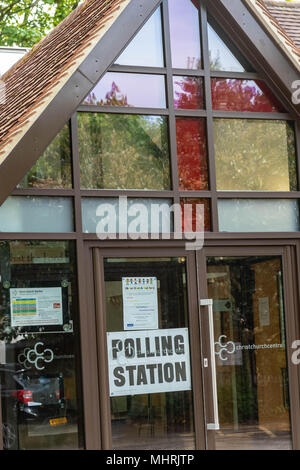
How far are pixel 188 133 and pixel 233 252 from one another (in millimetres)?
1371

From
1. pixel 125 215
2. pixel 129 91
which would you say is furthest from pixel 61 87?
pixel 125 215

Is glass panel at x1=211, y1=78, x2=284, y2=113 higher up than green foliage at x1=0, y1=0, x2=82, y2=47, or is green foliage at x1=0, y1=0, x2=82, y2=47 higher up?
green foliage at x1=0, y1=0, x2=82, y2=47

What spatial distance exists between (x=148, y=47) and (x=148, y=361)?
10.9ft

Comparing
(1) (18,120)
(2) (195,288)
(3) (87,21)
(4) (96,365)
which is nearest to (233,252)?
(2) (195,288)

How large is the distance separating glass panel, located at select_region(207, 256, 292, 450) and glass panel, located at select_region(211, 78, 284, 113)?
167cm

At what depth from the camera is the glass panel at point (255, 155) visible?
848 centimetres

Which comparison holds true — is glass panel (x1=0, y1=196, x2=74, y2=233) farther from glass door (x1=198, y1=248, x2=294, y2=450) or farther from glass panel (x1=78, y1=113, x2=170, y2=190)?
glass door (x1=198, y1=248, x2=294, y2=450)

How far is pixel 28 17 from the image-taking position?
2320 centimetres

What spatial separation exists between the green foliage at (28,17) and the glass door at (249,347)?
44.8ft

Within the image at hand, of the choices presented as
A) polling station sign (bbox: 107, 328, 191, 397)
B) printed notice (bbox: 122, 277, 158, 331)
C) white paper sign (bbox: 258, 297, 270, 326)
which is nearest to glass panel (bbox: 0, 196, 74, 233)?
printed notice (bbox: 122, 277, 158, 331)

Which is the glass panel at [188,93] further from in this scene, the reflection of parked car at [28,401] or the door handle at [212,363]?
the reflection of parked car at [28,401]

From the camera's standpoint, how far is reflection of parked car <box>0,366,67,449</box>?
7375mm
